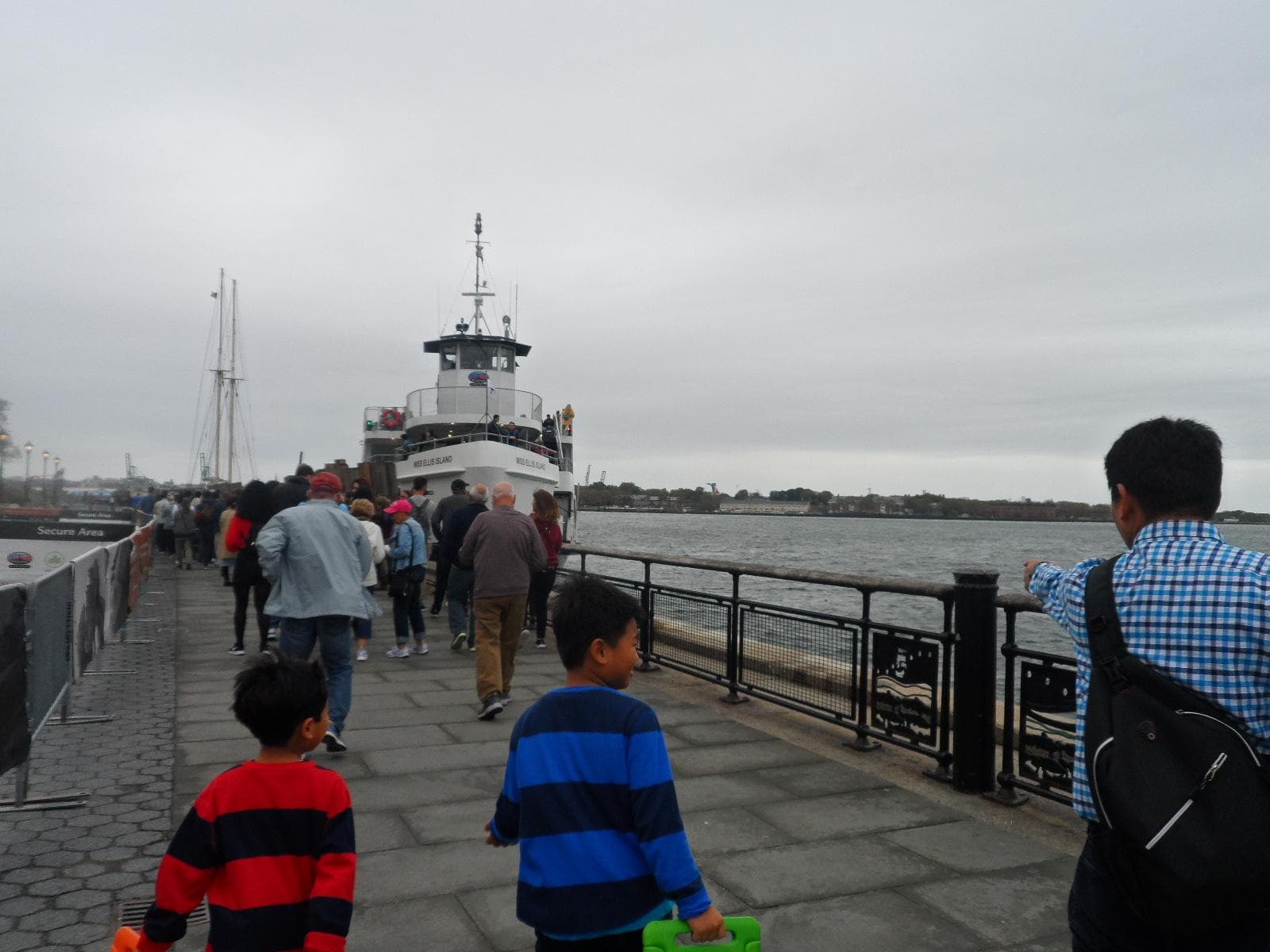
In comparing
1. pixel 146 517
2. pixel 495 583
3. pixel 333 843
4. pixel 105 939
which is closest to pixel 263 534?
pixel 495 583

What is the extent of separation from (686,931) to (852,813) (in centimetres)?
309

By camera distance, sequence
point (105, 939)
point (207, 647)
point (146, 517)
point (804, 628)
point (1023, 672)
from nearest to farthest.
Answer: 1. point (105, 939)
2. point (1023, 672)
3. point (804, 628)
4. point (207, 647)
5. point (146, 517)

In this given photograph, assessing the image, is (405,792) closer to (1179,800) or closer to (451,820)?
(451,820)

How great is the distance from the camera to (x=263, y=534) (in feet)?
18.7

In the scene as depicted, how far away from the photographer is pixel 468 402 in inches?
1173

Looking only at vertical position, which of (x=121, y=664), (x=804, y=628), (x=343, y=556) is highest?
(x=343, y=556)

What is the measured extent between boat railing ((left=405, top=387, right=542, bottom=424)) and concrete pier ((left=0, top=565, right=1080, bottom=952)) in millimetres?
22359

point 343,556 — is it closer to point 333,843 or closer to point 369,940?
point 369,940

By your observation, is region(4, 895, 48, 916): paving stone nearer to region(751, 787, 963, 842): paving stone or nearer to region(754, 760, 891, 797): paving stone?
region(751, 787, 963, 842): paving stone

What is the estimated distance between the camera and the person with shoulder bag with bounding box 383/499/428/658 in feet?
→ 32.0

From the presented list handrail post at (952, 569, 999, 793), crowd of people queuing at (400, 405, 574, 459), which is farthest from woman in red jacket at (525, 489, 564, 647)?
crowd of people queuing at (400, 405, 574, 459)

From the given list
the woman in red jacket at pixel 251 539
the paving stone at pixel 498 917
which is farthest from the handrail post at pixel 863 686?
the woman in red jacket at pixel 251 539

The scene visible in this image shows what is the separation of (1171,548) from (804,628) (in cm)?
475

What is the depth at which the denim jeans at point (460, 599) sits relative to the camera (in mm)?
10266
